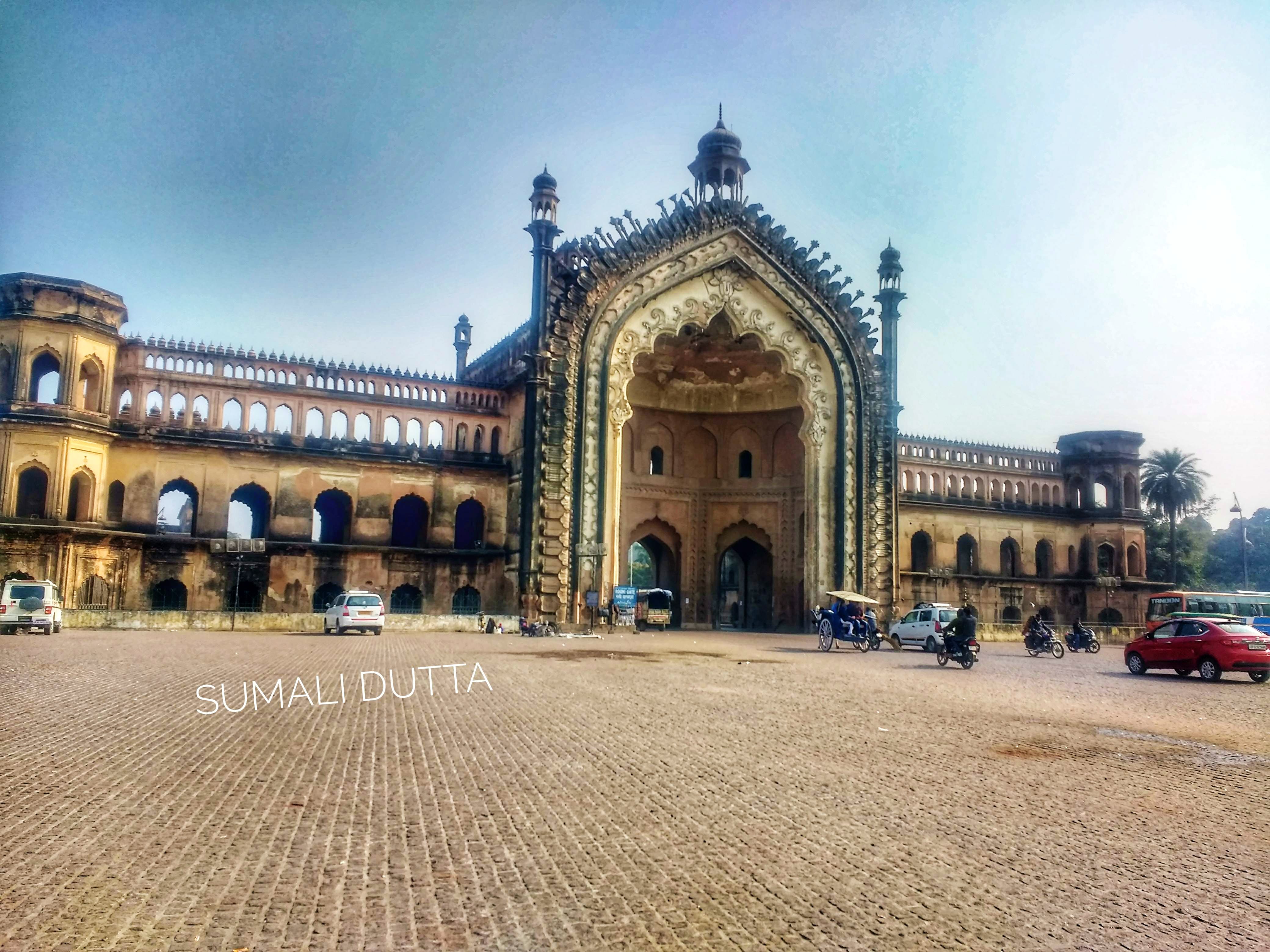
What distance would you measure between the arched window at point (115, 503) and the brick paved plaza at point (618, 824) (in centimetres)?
2070

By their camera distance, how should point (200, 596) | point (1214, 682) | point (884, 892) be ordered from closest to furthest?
point (884, 892) → point (1214, 682) → point (200, 596)

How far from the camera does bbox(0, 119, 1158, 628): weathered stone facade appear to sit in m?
30.5

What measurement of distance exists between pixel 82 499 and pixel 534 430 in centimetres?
1431

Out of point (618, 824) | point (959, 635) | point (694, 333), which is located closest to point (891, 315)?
point (694, 333)

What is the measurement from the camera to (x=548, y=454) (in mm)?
32469

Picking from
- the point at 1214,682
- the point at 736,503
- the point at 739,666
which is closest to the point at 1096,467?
the point at 736,503

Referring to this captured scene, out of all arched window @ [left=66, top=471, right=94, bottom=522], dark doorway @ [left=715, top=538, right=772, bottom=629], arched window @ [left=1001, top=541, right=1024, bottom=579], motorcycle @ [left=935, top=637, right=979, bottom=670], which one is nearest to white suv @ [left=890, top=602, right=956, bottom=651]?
motorcycle @ [left=935, top=637, right=979, bottom=670]

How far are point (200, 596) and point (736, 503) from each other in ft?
69.0

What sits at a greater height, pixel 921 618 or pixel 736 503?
pixel 736 503

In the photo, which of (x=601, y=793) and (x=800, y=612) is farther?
(x=800, y=612)

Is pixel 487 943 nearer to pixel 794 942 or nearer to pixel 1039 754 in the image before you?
pixel 794 942

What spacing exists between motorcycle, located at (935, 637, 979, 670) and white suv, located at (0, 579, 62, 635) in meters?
21.2

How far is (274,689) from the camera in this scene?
13.1 metres

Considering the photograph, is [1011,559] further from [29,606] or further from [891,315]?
[29,606]
